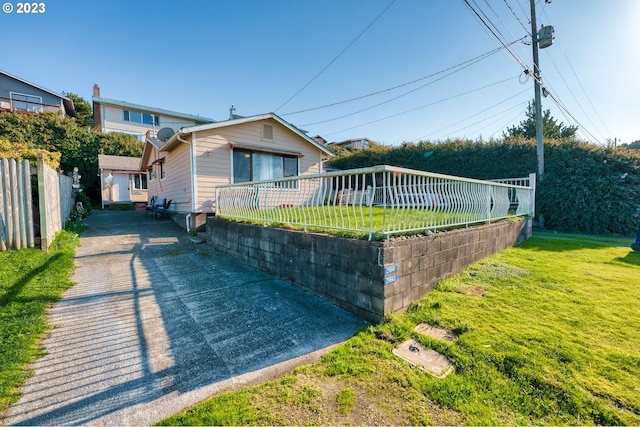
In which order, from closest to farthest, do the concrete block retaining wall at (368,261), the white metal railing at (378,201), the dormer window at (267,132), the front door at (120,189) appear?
the concrete block retaining wall at (368,261), the white metal railing at (378,201), the dormer window at (267,132), the front door at (120,189)

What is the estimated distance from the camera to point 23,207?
5117mm

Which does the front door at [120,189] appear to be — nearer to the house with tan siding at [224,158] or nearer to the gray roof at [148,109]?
the gray roof at [148,109]

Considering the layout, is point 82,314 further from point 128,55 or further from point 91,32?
point 128,55

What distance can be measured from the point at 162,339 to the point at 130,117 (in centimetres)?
3003

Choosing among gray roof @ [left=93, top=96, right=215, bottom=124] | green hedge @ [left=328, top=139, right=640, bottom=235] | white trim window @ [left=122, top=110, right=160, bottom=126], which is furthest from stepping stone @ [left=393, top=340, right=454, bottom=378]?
white trim window @ [left=122, top=110, right=160, bottom=126]

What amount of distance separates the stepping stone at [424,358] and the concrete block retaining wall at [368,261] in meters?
0.47

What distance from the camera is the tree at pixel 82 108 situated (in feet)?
94.8

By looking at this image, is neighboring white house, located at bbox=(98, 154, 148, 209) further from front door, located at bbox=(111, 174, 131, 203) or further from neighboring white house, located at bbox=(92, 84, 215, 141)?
neighboring white house, located at bbox=(92, 84, 215, 141)

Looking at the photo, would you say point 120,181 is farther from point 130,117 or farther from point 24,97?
point 24,97

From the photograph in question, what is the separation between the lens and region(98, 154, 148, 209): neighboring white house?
61.1 feet

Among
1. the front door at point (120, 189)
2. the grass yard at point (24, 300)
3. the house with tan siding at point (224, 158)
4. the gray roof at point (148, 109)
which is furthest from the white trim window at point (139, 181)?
the grass yard at point (24, 300)

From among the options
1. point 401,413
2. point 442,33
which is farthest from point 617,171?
point 401,413

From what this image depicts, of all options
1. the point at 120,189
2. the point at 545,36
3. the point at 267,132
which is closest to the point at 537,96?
the point at 545,36

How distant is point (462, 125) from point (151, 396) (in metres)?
17.4
